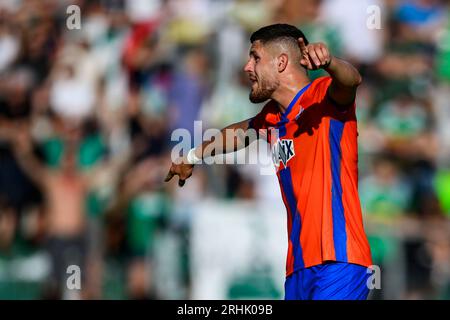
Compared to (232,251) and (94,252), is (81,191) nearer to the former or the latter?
(94,252)

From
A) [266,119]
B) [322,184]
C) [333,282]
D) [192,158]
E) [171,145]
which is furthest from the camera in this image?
[171,145]

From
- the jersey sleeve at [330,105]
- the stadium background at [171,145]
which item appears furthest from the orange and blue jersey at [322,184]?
the stadium background at [171,145]

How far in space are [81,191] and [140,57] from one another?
1.95 metres

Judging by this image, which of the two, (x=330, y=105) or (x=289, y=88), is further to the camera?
(x=289, y=88)

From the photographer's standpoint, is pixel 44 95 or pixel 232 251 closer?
pixel 232 251

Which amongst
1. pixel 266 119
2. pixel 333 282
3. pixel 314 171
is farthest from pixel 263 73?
pixel 333 282

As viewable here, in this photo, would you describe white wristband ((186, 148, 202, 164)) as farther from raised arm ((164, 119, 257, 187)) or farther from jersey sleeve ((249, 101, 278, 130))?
jersey sleeve ((249, 101, 278, 130))

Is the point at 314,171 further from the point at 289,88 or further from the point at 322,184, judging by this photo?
the point at 289,88

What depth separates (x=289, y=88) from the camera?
712 centimetres

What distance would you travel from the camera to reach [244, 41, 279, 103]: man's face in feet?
23.4

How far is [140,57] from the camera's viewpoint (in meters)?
13.1

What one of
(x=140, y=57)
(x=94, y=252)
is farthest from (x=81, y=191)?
(x=140, y=57)

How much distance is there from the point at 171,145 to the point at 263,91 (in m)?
5.63

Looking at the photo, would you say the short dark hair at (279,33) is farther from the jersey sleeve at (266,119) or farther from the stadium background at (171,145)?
the stadium background at (171,145)
